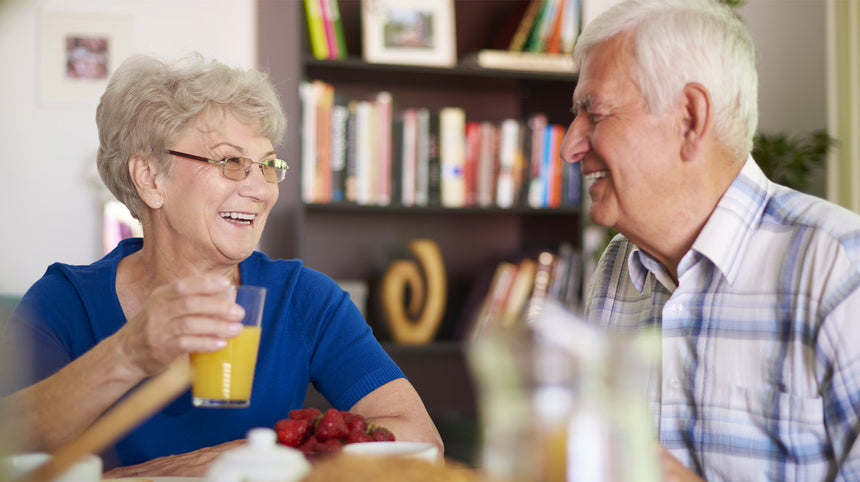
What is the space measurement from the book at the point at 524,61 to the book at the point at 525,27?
0.04 meters

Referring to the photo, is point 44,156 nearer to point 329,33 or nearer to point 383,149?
point 329,33

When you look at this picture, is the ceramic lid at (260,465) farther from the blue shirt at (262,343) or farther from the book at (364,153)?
the book at (364,153)

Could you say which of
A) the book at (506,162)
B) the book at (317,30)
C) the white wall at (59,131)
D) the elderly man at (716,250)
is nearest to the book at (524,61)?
the book at (506,162)

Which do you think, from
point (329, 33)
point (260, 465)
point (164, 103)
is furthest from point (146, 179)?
point (329, 33)

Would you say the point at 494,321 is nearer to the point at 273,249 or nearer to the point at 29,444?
the point at 29,444

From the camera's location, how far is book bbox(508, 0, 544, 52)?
319 cm

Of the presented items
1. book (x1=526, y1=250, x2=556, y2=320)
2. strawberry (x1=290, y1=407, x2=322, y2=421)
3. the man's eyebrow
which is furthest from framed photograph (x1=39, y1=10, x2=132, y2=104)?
strawberry (x1=290, y1=407, x2=322, y2=421)

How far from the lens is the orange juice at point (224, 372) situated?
1132mm

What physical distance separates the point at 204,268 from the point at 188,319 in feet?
2.08

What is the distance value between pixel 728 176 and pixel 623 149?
19cm

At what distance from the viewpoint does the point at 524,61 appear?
127 inches

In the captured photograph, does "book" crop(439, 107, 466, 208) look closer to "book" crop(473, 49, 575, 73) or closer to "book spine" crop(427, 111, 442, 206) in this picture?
"book spine" crop(427, 111, 442, 206)

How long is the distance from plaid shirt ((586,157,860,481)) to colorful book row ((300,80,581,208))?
5.85ft

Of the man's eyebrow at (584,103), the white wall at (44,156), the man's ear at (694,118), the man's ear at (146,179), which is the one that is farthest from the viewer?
the white wall at (44,156)
